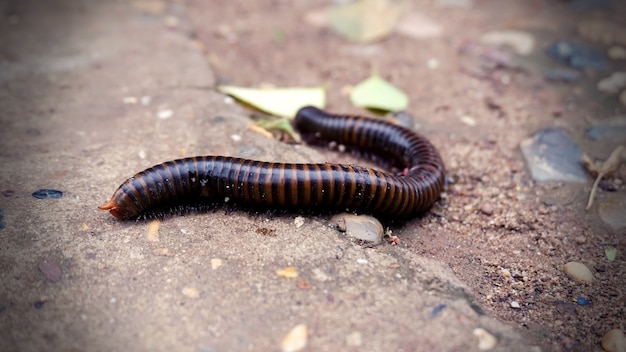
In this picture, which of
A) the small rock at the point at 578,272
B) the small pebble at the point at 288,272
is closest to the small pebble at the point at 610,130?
the small rock at the point at 578,272

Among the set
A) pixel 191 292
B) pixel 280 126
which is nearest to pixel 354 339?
pixel 191 292

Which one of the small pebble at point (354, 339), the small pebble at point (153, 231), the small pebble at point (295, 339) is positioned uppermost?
the small pebble at point (153, 231)

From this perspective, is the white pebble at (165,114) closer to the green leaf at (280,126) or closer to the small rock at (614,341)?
the green leaf at (280,126)

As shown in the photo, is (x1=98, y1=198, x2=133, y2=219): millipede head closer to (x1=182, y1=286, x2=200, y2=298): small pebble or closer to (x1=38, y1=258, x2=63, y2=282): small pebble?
(x1=38, y1=258, x2=63, y2=282): small pebble

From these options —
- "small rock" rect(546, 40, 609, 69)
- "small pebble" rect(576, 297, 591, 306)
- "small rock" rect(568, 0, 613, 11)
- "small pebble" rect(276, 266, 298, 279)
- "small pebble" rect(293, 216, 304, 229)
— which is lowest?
"small pebble" rect(576, 297, 591, 306)

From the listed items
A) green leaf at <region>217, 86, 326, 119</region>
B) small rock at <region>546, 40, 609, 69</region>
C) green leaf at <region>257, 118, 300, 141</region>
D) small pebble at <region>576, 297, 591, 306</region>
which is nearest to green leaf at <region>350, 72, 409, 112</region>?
green leaf at <region>217, 86, 326, 119</region>

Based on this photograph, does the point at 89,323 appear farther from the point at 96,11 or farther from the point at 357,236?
the point at 96,11
